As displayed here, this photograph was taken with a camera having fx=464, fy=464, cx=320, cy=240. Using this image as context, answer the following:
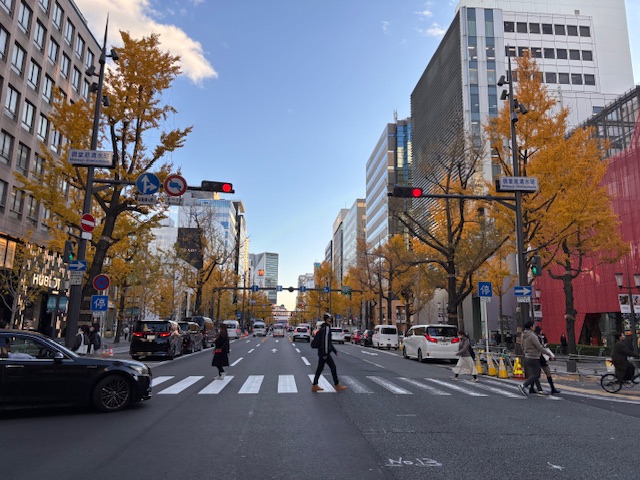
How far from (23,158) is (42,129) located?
3525 mm

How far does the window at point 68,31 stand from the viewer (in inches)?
1513

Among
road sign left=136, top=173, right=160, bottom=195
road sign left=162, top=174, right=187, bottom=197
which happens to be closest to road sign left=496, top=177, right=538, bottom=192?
road sign left=162, top=174, right=187, bottom=197

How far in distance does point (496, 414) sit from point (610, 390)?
19.2 feet

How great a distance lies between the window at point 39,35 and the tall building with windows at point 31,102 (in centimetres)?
7

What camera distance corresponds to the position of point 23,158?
3256 centimetres

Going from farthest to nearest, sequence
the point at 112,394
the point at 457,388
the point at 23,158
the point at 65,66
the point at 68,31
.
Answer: the point at 68,31
the point at 65,66
the point at 23,158
the point at 457,388
the point at 112,394

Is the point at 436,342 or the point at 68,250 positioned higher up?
the point at 68,250

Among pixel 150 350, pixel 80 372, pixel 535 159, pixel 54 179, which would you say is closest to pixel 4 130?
pixel 54 179

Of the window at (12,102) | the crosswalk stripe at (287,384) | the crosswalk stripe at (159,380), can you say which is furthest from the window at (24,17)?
the crosswalk stripe at (287,384)

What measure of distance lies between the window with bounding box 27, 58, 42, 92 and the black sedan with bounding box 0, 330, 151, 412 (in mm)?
32163

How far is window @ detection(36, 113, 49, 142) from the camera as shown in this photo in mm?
34406

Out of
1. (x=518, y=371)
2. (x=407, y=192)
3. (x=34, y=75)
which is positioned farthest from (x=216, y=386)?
(x=34, y=75)

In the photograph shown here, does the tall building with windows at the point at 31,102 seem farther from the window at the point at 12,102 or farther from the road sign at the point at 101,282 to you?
the road sign at the point at 101,282

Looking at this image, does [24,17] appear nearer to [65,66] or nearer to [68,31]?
[65,66]
